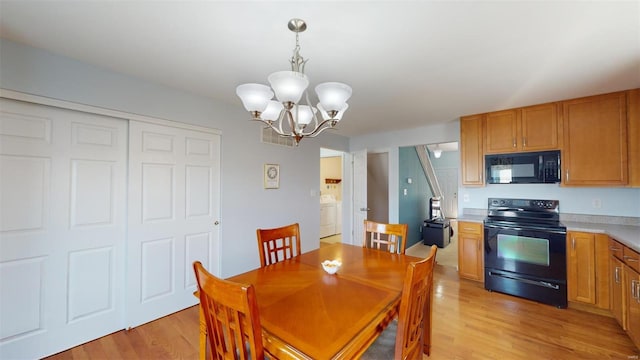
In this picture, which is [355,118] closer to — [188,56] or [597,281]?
[188,56]

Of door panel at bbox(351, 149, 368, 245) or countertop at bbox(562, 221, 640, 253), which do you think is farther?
door panel at bbox(351, 149, 368, 245)

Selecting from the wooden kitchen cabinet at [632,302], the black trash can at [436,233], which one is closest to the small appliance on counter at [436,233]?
the black trash can at [436,233]

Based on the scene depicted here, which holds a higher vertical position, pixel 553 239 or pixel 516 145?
pixel 516 145

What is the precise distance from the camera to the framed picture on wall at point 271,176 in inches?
133

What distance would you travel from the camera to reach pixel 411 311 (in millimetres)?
1147

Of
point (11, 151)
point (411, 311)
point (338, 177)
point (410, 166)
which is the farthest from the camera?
point (338, 177)

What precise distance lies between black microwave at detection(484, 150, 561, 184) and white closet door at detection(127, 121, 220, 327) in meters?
3.47

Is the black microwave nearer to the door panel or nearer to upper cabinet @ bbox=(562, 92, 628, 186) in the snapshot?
upper cabinet @ bbox=(562, 92, 628, 186)

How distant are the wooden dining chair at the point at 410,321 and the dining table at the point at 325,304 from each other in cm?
10

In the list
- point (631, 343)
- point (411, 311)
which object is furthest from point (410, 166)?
point (411, 311)

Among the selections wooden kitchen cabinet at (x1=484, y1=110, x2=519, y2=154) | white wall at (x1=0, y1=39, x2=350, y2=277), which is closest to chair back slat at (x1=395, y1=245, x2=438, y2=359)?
white wall at (x1=0, y1=39, x2=350, y2=277)

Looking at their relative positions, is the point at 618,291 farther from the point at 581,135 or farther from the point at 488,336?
the point at 581,135

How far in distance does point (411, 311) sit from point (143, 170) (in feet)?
8.32

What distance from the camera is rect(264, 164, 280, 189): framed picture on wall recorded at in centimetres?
337
